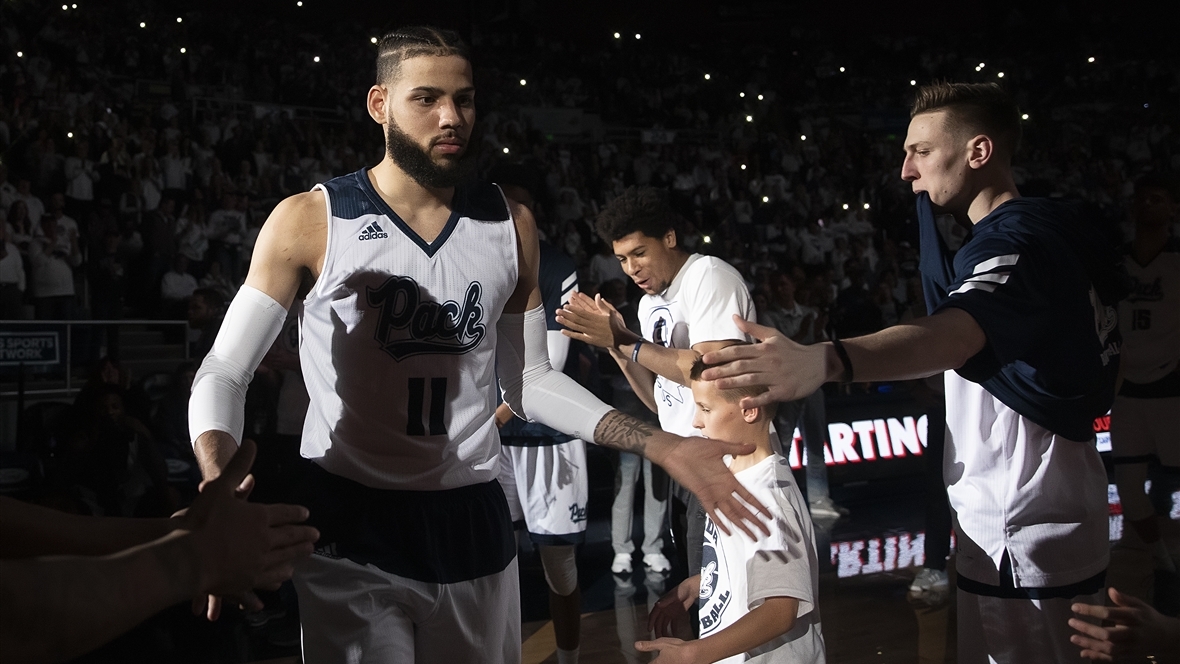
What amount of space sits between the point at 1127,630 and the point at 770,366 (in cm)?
92

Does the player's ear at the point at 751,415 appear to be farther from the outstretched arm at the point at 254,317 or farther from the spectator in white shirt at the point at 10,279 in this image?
the spectator in white shirt at the point at 10,279

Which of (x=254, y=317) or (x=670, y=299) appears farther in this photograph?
(x=670, y=299)

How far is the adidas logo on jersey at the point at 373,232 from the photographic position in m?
2.39

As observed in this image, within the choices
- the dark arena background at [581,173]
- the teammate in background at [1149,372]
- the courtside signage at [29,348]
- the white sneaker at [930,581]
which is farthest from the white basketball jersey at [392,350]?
the courtside signage at [29,348]

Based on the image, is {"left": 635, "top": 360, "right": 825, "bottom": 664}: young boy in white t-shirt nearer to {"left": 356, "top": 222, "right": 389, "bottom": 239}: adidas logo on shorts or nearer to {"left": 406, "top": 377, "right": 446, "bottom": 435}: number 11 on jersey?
{"left": 406, "top": 377, "right": 446, "bottom": 435}: number 11 on jersey

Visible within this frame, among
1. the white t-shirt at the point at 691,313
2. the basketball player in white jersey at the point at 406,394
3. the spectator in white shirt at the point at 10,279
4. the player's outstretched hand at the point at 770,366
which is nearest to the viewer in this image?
the player's outstretched hand at the point at 770,366

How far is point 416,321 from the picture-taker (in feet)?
7.86

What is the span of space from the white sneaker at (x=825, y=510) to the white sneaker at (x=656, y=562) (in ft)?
6.12

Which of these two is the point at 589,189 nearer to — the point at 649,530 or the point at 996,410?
the point at 649,530

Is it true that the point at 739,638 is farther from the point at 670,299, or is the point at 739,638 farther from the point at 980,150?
the point at 670,299

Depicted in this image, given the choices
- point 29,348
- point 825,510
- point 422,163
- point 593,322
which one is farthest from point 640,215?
point 29,348

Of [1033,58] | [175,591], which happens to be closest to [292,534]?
[175,591]

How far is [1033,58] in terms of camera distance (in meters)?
22.5

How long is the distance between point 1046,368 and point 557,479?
9.43ft
